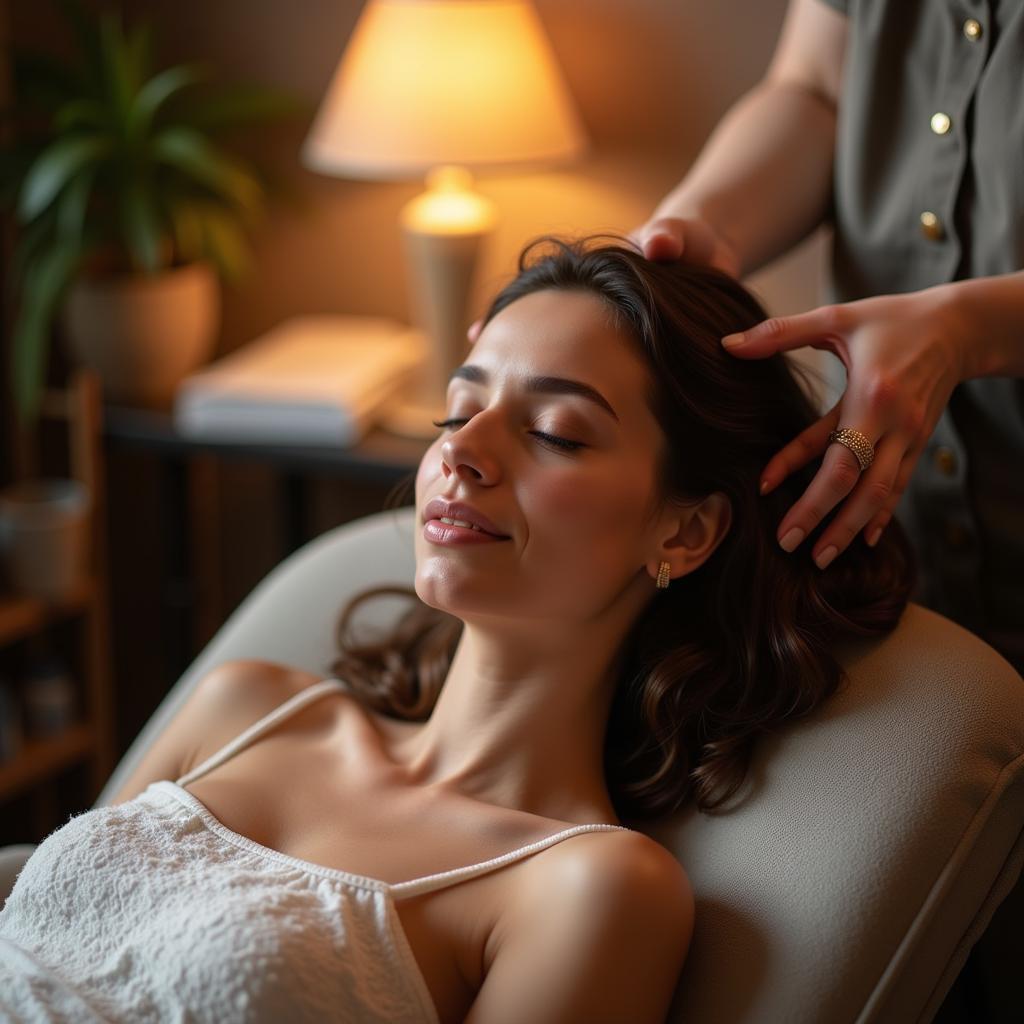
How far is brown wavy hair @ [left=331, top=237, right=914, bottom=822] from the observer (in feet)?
4.35

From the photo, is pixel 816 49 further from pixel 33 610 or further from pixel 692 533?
pixel 33 610

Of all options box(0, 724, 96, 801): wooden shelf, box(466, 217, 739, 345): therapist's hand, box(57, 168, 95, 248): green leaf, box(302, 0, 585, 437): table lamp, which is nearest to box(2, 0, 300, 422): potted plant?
box(57, 168, 95, 248): green leaf

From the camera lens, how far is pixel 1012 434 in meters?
1.47

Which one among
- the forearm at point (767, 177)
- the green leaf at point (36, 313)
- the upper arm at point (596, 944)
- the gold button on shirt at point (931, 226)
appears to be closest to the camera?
the upper arm at point (596, 944)

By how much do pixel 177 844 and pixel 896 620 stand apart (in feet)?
2.36

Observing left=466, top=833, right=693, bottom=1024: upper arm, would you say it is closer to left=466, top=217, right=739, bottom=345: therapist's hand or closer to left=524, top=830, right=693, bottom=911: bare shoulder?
left=524, top=830, right=693, bottom=911: bare shoulder

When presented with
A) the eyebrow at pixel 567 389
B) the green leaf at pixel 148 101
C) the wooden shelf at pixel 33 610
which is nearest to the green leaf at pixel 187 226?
the green leaf at pixel 148 101

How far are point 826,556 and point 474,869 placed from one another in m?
0.43

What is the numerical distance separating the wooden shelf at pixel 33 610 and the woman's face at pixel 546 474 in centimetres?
145

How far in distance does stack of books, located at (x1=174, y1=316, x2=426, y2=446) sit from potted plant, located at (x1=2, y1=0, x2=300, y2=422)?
14 centimetres

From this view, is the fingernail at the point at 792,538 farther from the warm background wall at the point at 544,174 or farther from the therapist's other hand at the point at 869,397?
the warm background wall at the point at 544,174

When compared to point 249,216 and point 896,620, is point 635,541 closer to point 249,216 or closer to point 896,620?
point 896,620

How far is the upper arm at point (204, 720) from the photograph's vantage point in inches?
58.5

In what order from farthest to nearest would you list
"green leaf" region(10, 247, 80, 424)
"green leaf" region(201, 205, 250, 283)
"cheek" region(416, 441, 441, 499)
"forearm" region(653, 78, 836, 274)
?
"green leaf" region(201, 205, 250, 283) < "green leaf" region(10, 247, 80, 424) < "forearm" region(653, 78, 836, 274) < "cheek" region(416, 441, 441, 499)
